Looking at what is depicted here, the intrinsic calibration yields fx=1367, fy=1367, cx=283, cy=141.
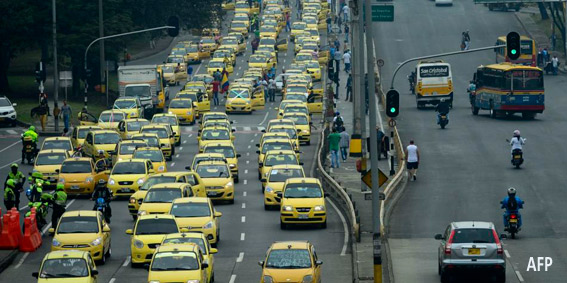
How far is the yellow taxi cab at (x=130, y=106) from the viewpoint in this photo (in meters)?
69.2

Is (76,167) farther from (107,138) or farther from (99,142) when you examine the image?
(107,138)

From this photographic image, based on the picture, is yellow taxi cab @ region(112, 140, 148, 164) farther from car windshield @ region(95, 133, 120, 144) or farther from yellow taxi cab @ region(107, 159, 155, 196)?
yellow taxi cab @ region(107, 159, 155, 196)

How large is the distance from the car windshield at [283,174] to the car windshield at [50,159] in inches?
364

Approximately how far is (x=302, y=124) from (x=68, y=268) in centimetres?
3558

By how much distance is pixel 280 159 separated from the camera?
51.7 meters

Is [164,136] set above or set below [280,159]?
above

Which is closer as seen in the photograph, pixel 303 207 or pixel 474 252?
pixel 474 252

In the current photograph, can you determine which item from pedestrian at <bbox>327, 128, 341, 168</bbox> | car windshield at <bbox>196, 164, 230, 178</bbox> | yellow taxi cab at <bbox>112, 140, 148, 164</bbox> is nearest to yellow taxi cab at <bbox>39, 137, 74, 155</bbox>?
yellow taxi cab at <bbox>112, 140, 148, 164</bbox>

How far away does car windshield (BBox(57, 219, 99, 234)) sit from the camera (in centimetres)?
3612

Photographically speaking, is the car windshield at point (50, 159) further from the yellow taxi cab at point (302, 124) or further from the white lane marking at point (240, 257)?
the yellow taxi cab at point (302, 124)

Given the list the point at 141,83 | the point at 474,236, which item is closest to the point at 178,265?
the point at 474,236

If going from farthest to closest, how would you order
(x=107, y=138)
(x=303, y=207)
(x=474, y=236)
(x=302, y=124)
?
(x=302, y=124) < (x=107, y=138) < (x=303, y=207) < (x=474, y=236)

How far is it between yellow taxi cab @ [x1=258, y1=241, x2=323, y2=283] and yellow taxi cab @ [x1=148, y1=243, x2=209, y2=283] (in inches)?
58.3

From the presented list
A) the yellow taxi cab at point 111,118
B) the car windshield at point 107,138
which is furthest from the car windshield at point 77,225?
the yellow taxi cab at point 111,118
